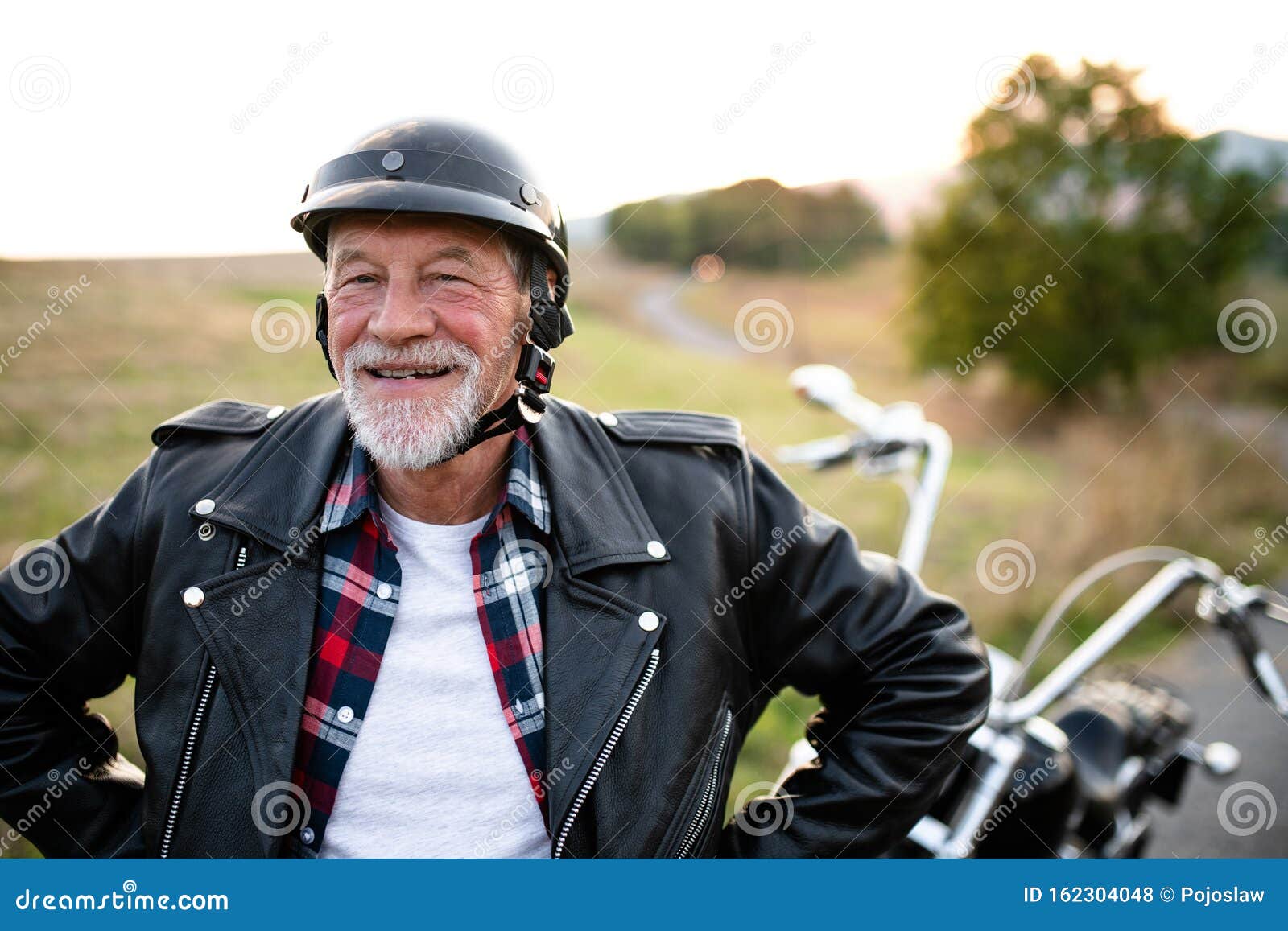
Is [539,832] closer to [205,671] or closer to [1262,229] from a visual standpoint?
[205,671]

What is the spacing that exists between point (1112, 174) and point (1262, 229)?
7.66 ft

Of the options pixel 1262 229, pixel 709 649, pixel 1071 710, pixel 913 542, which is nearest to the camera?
pixel 709 649

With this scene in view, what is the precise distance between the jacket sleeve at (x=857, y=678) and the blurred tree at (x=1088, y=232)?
12881mm

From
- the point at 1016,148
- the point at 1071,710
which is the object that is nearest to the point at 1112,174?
the point at 1016,148

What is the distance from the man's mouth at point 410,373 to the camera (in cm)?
223

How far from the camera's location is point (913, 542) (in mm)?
2787

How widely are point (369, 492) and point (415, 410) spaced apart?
0.23 metres

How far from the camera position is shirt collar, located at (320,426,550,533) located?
84.3 inches
